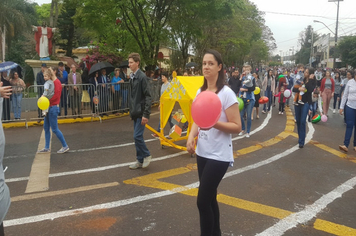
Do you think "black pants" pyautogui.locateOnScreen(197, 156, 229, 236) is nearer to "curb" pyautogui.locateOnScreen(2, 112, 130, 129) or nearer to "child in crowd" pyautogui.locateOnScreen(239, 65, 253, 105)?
"child in crowd" pyautogui.locateOnScreen(239, 65, 253, 105)

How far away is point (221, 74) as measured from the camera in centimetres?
304

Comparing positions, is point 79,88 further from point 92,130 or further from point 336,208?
point 336,208

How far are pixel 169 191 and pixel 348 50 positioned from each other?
153 feet

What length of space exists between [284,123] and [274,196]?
719 cm

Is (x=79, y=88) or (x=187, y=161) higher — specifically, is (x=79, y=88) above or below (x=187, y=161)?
above

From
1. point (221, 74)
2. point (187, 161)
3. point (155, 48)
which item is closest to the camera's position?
point (221, 74)

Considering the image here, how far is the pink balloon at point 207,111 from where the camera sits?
101 inches

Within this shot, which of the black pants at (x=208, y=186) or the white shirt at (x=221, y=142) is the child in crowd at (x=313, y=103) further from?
the black pants at (x=208, y=186)

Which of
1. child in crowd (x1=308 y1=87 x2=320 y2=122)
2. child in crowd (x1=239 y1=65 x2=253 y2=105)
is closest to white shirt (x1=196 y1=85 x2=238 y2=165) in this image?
child in crowd (x1=239 y1=65 x2=253 y2=105)

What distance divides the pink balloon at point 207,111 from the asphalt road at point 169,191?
1.64 meters

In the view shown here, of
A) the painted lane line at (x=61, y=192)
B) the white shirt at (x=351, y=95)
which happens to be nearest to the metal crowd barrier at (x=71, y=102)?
the painted lane line at (x=61, y=192)

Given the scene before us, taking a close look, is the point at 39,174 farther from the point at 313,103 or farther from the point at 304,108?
the point at 313,103

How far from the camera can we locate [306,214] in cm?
407

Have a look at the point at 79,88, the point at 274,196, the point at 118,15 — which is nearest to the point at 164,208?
the point at 274,196
